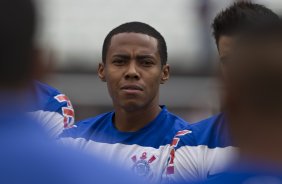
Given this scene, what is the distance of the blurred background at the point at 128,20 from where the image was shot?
10219 mm

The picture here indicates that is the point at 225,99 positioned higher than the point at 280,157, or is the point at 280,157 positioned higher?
the point at 225,99

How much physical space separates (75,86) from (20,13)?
29.9 ft

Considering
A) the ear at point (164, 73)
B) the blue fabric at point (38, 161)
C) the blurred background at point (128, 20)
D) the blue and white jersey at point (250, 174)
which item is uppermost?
the blue fabric at point (38, 161)

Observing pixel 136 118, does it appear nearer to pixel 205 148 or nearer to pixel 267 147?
pixel 205 148

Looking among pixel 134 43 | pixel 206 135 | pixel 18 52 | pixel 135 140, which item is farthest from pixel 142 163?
pixel 18 52

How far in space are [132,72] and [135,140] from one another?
0.38 m

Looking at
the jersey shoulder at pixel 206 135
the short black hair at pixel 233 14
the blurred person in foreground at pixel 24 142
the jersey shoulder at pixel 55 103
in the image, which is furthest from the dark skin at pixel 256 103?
the jersey shoulder at pixel 55 103

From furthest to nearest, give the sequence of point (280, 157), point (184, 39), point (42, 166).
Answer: point (184, 39)
point (280, 157)
point (42, 166)

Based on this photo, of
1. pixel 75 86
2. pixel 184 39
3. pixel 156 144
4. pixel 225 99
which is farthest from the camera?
pixel 184 39

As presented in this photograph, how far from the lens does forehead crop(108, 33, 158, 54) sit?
4.12m

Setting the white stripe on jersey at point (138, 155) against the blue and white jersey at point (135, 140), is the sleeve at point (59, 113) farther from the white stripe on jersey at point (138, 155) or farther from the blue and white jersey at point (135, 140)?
the white stripe on jersey at point (138, 155)

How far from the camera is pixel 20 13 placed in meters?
1.70

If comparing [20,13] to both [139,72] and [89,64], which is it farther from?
[89,64]

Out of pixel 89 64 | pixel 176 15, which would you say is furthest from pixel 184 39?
pixel 89 64
